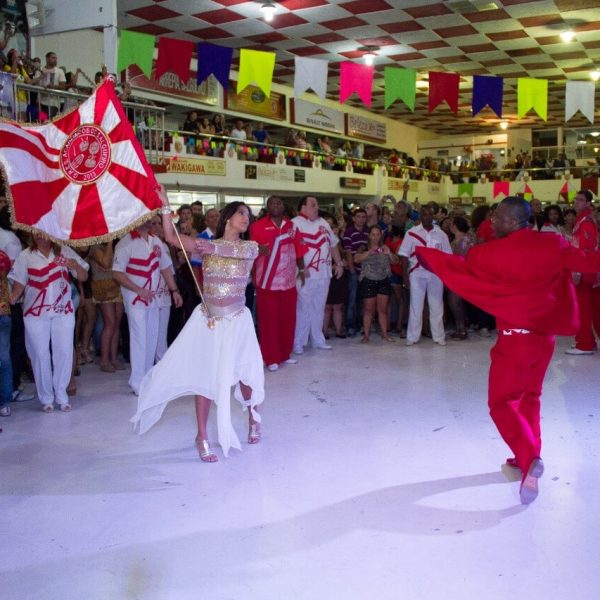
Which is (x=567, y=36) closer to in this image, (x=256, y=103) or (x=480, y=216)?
(x=480, y=216)

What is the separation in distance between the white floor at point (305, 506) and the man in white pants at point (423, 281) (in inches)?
84.4

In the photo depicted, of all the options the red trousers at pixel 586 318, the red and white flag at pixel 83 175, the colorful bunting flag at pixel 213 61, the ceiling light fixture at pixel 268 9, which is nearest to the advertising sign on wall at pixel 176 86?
the ceiling light fixture at pixel 268 9

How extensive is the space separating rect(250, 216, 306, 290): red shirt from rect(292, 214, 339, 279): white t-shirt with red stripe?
1.66 ft

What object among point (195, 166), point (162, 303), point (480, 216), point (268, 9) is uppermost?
point (268, 9)

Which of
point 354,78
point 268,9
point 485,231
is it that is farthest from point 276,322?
point 268,9

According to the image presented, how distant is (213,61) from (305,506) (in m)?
6.53

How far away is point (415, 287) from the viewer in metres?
7.05

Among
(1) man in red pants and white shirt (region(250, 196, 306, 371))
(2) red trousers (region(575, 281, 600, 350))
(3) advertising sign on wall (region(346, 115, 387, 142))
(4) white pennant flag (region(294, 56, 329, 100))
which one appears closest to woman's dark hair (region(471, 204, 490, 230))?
(2) red trousers (region(575, 281, 600, 350))

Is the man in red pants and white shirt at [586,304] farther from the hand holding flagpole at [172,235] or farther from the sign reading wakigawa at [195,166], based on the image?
the sign reading wakigawa at [195,166]

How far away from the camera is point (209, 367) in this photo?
3.65m

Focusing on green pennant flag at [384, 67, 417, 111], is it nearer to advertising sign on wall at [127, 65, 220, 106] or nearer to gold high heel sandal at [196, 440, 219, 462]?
advertising sign on wall at [127, 65, 220, 106]

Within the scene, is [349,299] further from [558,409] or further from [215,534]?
[215,534]

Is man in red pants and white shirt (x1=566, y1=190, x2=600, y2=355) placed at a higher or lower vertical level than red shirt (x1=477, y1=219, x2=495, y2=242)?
lower

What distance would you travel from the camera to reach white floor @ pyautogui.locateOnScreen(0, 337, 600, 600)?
7.90 ft
